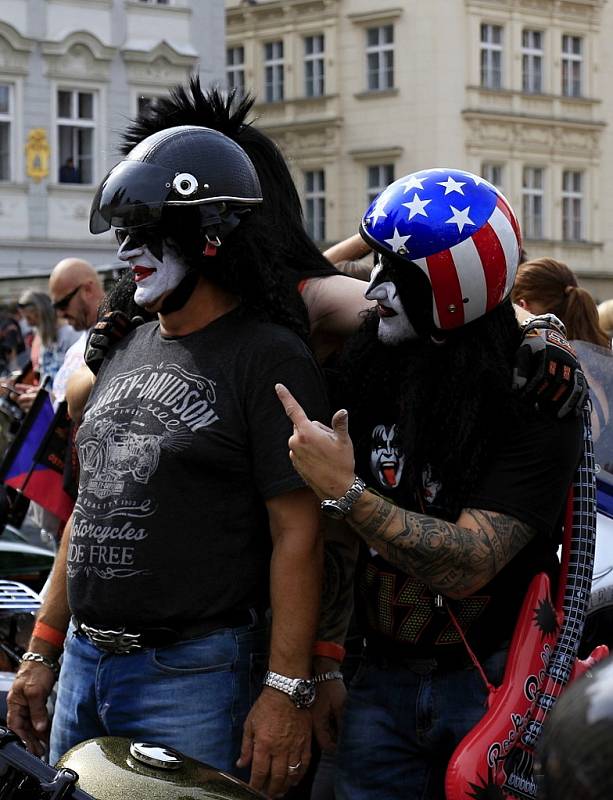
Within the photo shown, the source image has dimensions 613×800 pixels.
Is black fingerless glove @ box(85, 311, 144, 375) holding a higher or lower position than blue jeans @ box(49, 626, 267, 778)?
higher

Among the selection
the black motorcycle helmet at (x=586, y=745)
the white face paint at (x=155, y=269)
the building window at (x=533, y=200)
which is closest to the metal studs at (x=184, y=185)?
the white face paint at (x=155, y=269)

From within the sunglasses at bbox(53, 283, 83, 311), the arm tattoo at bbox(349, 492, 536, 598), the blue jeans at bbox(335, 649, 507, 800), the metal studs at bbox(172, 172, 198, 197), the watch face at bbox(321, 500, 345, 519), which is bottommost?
the blue jeans at bbox(335, 649, 507, 800)

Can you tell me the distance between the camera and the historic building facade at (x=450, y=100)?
118 ft

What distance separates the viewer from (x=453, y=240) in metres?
2.50

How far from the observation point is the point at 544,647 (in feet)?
8.13

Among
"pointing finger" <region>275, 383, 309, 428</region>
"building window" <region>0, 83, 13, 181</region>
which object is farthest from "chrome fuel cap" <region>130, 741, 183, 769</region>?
"building window" <region>0, 83, 13, 181</region>

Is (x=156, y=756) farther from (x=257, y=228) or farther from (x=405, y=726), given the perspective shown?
(x=257, y=228)

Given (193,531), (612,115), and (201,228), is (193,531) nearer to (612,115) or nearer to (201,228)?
(201,228)

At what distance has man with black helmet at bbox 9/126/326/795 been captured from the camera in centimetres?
258

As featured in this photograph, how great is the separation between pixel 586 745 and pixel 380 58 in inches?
1450

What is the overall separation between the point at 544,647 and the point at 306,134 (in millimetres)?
35804

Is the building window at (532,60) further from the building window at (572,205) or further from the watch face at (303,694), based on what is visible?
the watch face at (303,694)

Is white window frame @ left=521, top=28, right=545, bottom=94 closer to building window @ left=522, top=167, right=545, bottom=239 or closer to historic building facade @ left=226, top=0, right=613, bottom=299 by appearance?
historic building facade @ left=226, top=0, right=613, bottom=299

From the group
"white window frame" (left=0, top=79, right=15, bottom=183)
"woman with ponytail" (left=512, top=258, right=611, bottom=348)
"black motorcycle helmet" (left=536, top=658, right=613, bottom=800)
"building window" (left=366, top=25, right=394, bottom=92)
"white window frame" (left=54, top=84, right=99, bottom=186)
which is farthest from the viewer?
"building window" (left=366, top=25, right=394, bottom=92)
